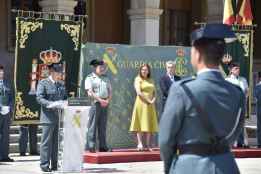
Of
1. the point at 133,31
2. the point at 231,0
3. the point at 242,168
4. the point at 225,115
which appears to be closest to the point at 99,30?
the point at 133,31

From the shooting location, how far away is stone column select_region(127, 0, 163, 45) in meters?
17.9

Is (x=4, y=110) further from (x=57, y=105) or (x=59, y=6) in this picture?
(x=59, y=6)

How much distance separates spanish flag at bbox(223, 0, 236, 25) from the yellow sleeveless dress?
295 cm

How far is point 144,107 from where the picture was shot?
42.1 ft

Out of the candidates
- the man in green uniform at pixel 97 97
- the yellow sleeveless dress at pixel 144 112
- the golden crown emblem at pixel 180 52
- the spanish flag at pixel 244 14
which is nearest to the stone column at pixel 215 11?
the spanish flag at pixel 244 14

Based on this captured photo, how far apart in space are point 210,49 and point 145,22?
1422cm

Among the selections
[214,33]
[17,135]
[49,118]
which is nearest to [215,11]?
[17,135]

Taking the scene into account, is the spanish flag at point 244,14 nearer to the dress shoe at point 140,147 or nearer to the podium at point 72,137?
the dress shoe at point 140,147

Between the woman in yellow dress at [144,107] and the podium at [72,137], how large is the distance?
9.05 feet

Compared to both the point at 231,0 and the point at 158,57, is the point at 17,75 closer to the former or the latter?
the point at 158,57

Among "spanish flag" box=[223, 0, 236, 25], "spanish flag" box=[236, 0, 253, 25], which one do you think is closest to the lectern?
"spanish flag" box=[223, 0, 236, 25]

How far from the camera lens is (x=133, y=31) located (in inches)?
717

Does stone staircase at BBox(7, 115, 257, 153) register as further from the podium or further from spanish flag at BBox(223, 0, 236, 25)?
the podium

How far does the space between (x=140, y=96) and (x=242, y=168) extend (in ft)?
8.01
